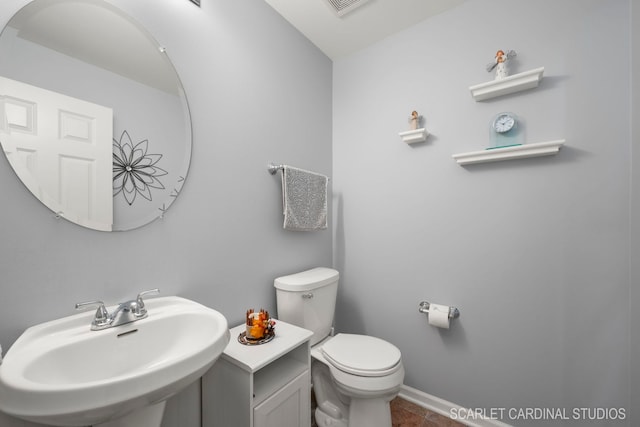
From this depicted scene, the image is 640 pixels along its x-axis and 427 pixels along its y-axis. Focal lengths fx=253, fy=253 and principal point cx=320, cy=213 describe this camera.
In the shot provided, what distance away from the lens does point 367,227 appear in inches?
71.8

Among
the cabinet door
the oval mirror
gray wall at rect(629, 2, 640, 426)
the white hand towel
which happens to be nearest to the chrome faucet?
the oval mirror

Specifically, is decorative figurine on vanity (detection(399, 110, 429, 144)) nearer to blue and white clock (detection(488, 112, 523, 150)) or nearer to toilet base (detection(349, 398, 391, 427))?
blue and white clock (detection(488, 112, 523, 150))

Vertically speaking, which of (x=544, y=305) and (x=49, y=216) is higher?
(x=49, y=216)

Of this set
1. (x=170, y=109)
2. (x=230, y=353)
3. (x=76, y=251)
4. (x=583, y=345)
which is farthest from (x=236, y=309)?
(x=583, y=345)

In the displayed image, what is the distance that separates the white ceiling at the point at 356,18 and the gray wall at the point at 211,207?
0.08m

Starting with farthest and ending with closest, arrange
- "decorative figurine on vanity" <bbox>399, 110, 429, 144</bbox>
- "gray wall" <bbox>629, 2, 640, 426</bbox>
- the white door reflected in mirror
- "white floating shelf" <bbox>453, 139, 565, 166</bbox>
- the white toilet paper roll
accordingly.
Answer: "decorative figurine on vanity" <bbox>399, 110, 429, 144</bbox> → the white toilet paper roll → "white floating shelf" <bbox>453, 139, 565, 166</bbox> → "gray wall" <bbox>629, 2, 640, 426</bbox> → the white door reflected in mirror

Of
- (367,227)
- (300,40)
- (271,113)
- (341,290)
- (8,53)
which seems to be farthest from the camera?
(341,290)

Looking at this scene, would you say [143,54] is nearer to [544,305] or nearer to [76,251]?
[76,251]

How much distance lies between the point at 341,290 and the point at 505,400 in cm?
110

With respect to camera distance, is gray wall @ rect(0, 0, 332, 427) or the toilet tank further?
the toilet tank

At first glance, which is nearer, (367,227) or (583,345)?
(583,345)

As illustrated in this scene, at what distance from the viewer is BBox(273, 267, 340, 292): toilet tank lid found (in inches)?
54.3

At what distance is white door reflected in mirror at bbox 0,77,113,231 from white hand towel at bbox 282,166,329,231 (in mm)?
801

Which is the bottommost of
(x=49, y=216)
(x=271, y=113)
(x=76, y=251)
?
(x=76, y=251)
